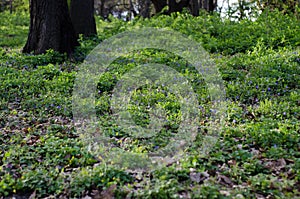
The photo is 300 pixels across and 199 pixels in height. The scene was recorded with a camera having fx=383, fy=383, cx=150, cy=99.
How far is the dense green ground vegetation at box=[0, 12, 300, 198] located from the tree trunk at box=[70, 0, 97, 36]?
125 inches

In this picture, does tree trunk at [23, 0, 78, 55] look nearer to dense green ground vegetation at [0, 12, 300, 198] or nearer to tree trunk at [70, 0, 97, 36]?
dense green ground vegetation at [0, 12, 300, 198]

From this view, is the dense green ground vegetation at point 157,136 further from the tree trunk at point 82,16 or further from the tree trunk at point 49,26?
the tree trunk at point 82,16

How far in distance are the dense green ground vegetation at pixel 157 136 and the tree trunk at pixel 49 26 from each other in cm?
37

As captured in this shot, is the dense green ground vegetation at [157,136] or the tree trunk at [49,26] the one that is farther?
the tree trunk at [49,26]

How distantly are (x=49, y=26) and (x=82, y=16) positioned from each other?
10.1ft

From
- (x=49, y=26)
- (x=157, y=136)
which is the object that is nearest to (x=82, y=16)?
(x=49, y=26)

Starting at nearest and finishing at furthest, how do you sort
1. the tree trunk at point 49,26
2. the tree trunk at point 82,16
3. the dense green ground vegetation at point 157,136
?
the dense green ground vegetation at point 157,136 → the tree trunk at point 49,26 → the tree trunk at point 82,16

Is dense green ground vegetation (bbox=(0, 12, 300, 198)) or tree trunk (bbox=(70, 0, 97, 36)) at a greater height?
tree trunk (bbox=(70, 0, 97, 36))

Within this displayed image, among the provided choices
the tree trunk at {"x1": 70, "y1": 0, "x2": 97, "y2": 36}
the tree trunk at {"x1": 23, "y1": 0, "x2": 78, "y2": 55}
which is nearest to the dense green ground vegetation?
the tree trunk at {"x1": 23, "y1": 0, "x2": 78, "y2": 55}

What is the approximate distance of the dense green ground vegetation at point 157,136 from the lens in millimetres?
3490

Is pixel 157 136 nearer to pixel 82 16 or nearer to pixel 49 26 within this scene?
pixel 49 26

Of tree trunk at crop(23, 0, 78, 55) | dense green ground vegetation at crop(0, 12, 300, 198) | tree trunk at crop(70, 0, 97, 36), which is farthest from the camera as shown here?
tree trunk at crop(70, 0, 97, 36)

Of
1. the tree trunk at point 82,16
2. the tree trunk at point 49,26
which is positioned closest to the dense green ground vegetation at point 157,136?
the tree trunk at point 49,26

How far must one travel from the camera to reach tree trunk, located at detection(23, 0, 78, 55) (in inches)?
362
